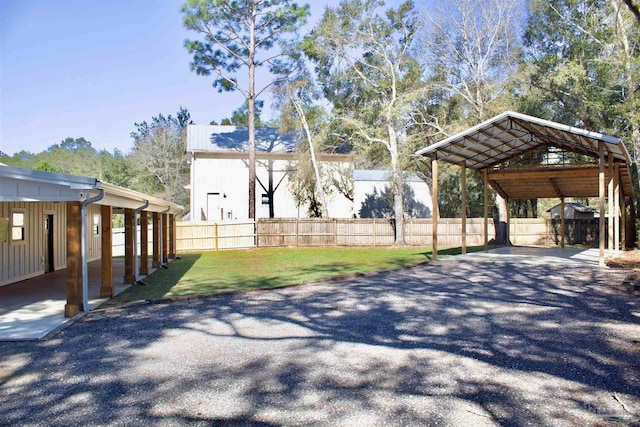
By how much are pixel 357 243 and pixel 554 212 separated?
19.0 meters

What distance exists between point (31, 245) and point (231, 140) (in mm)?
16189

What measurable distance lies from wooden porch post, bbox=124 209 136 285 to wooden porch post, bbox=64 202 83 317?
10.4ft

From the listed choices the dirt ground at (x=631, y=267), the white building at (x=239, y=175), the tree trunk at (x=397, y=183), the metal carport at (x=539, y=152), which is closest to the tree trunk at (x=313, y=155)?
the white building at (x=239, y=175)

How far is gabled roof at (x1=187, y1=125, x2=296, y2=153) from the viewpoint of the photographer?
84.2 feet

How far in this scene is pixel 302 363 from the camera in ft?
15.0

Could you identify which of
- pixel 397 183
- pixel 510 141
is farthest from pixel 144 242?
pixel 397 183

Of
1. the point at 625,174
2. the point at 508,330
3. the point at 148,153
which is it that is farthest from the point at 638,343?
the point at 148,153

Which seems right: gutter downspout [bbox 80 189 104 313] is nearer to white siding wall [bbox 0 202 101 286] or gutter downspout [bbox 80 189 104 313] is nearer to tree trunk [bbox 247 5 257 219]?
white siding wall [bbox 0 202 101 286]

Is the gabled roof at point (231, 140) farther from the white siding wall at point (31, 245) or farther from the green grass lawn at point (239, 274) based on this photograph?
the white siding wall at point (31, 245)

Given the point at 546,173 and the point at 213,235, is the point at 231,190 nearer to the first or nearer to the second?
the point at 213,235

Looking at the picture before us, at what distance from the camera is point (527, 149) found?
16.0 m

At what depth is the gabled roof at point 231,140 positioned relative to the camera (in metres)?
25.7

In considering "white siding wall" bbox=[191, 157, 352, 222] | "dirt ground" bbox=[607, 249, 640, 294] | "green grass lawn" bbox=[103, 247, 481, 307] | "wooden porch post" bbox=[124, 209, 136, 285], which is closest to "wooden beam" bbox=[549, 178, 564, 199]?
"dirt ground" bbox=[607, 249, 640, 294]

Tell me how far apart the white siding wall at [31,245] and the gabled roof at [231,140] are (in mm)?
12532
